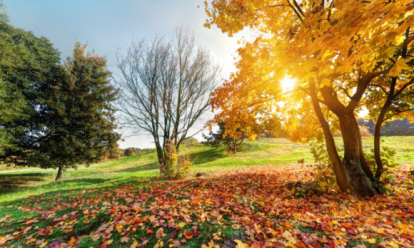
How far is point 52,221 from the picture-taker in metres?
3.87

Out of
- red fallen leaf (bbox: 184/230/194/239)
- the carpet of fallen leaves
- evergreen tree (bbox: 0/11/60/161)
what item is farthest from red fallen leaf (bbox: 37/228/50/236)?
evergreen tree (bbox: 0/11/60/161)

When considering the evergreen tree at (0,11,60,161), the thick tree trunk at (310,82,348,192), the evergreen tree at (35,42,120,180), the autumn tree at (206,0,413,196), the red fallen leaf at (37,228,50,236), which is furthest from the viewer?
the evergreen tree at (35,42,120,180)

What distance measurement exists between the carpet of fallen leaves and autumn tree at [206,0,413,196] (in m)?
1.50

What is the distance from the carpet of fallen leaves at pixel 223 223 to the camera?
2.87m

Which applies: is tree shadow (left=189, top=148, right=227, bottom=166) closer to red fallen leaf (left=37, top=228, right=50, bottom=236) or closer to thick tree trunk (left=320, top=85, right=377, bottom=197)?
thick tree trunk (left=320, top=85, right=377, bottom=197)

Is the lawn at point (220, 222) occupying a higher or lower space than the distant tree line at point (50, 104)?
lower

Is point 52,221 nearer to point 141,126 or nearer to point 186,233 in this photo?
point 186,233

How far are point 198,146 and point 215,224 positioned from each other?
35818 mm

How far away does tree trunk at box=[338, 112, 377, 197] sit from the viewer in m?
5.24

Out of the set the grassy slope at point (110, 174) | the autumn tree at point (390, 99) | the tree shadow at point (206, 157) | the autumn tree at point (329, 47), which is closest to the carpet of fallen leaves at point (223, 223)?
the autumn tree at point (329, 47)

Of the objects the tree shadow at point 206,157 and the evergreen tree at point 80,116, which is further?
the tree shadow at point 206,157

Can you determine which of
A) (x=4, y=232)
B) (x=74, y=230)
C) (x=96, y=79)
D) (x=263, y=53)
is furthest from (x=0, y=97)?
(x=263, y=53)

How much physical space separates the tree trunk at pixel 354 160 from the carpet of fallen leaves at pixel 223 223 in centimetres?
34

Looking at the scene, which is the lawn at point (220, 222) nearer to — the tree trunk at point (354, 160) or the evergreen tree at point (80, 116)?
the tree trunk at point (354, 160)
